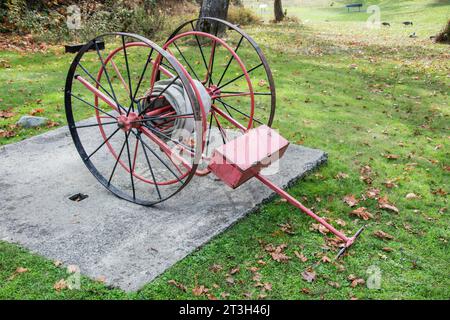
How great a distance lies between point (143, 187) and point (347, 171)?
2.42 meters

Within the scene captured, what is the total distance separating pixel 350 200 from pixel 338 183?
41 centimetres

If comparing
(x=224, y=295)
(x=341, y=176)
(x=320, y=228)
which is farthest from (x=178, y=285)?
(x=341, y=176)

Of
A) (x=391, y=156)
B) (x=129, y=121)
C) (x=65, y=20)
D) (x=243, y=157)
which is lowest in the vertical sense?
(x=391, y=156)

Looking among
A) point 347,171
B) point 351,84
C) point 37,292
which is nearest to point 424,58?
point 351,84

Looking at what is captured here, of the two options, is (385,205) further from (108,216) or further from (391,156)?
(108,216)

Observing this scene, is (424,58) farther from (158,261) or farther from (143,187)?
(158,261)

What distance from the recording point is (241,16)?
60.0 ft

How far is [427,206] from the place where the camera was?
5051 mm

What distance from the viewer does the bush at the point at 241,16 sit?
18047 mm

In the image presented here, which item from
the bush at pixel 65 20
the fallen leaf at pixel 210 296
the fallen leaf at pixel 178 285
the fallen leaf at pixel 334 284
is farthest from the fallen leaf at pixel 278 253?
the bush at pixel 65 20

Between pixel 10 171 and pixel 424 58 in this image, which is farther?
pixel 424 58

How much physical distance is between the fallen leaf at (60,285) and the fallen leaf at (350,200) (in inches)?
114

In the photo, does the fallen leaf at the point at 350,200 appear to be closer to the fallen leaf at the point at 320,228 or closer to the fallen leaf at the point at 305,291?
the fallen leaf at the point at 320,228
